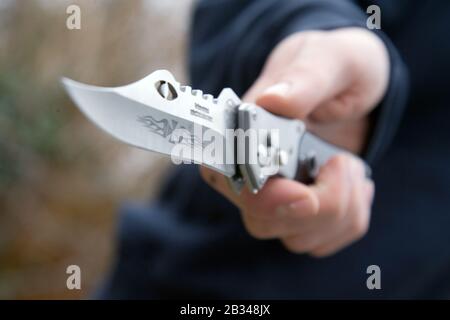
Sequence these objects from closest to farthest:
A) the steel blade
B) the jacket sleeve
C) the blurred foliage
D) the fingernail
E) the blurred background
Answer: the steel blade
the fingernail
the jacket sleeve
the blurred background
the blurred foliage

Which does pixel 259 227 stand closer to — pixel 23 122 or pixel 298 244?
pixel 298 244

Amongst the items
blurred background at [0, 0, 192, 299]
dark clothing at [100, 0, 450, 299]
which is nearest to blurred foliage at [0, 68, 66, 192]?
blurred background at [0, 0, 192, 299]

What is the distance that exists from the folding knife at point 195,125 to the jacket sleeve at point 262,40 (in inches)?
4.8

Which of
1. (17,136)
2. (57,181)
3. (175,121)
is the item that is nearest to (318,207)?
(175,121)

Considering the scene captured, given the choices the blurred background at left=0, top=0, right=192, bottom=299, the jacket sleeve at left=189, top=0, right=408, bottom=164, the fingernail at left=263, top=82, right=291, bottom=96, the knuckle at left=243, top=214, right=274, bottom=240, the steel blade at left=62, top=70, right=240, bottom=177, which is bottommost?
the steel blade at left=62, top=70, right=240, bottom=177

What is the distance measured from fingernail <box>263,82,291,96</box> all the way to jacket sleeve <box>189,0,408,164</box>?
0.09 m

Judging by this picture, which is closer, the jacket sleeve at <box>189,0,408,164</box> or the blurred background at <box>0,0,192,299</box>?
the jacket sleeve at <box>189,0,408,164</box>

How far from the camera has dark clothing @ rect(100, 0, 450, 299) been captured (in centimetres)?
54

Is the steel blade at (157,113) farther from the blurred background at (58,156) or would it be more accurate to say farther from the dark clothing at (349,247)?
the blurred background at (58,156)

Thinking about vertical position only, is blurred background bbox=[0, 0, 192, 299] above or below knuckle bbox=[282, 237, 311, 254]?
above

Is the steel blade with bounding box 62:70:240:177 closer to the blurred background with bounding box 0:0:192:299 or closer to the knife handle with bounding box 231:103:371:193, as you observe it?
the knife handle with bounding box 231:103:371:193

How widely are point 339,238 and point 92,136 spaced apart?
0.85m

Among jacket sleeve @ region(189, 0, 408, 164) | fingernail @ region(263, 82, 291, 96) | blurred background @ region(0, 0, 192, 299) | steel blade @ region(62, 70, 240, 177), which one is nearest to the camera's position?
steel blade @ region(62, 70, 240, 177)

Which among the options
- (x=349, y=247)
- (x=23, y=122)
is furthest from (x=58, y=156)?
(x=349, y=247)
